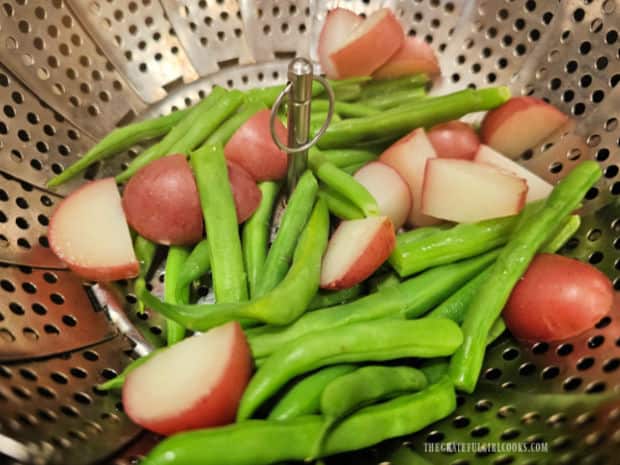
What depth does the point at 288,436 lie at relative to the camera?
718 millimetres

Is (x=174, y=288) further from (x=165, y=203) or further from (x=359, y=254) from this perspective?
(x=359, y=254)

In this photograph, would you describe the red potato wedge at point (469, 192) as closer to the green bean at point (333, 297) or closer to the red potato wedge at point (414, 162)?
the red potato wedge at point (414, 162)

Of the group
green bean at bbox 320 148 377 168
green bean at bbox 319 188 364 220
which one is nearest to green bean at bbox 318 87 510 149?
green bean at bbox 320 148 377 168

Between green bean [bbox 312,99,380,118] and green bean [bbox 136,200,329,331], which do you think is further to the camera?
green bean [bbox 312,99,380,118]

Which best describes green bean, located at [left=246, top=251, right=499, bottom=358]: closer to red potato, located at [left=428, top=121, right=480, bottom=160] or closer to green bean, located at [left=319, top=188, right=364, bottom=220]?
green bean, located at [left=319, top=188, right=364, bottom=220]

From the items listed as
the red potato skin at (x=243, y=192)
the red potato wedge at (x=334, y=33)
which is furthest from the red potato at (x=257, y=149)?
the red potato wedge at (x=334, y=33)

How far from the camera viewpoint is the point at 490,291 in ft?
2.91

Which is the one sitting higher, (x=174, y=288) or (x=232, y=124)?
(x=232, y=124)

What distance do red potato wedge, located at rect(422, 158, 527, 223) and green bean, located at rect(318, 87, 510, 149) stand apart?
0.13m

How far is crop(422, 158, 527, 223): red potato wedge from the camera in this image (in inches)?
38.9

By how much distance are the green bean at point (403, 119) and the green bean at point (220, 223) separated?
0.72 feet

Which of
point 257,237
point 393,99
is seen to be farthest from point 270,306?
point 393,99

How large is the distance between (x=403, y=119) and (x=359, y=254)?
12.7 inches

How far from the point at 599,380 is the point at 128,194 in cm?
73
